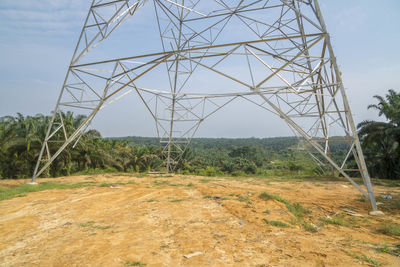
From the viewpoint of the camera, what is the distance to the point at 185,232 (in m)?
5.69

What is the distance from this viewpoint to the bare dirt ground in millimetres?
4309

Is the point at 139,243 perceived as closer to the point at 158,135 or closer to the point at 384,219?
the point at 384,219

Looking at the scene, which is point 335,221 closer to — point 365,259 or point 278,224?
point 278,224

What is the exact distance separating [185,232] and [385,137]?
20.4 m

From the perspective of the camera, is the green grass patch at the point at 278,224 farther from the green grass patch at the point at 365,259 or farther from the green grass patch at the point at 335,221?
the green grass patch at the point at 365,259

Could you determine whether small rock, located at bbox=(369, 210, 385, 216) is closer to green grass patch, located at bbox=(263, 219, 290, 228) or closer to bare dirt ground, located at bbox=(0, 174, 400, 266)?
bare dirt ground, located at bbox=(0, 174, 400, 266)

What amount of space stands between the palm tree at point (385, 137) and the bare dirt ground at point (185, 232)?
40.6ft

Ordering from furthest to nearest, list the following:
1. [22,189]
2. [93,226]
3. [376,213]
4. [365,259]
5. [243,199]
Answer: [22,189] → [243,199] → [376,213] → [93,226] → [365,259]

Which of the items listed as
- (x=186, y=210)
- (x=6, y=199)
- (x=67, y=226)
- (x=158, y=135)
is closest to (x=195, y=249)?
(x=186, y=210)

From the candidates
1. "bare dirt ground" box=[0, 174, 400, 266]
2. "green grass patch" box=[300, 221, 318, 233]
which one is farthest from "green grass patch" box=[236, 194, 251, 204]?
"green grass patch" box=[300, 221, 318, 233]

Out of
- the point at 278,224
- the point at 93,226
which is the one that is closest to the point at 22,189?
the point at 93,226

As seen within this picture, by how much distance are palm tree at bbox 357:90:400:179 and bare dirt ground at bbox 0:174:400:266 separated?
40.6 ft

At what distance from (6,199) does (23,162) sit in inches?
504

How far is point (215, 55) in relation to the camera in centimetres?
973
